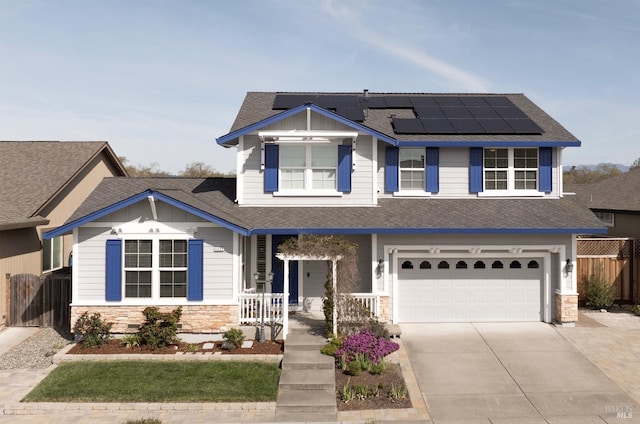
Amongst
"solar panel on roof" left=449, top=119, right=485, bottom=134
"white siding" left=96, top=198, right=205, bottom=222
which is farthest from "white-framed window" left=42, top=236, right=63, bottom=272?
"solar panel on roof" left=449, top=119, right=485, bottom=134

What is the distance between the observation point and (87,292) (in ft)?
41.4

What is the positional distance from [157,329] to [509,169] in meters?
12.0

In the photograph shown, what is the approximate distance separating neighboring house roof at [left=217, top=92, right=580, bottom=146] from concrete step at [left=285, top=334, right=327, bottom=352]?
646 centimetres

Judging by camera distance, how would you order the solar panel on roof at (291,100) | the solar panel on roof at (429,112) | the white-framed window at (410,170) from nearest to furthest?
1. the white-framed window at (410,170)
2. the solar panel on roof at (429,112)
3. the solar panel on roof at (291,100)

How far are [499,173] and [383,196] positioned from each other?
4.02 metres

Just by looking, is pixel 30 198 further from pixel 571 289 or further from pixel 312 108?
pixel 571 289

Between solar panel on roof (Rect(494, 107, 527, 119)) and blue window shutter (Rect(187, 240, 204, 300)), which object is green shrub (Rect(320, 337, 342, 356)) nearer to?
blue window shutter (Rect(187, 240, 204, 300))

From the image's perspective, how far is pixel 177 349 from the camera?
39.4 feet

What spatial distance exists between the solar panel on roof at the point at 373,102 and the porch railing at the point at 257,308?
28.8 feet

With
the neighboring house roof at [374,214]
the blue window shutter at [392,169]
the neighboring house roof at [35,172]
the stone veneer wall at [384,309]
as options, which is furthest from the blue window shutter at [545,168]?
the neighboring house roof at [35,172]

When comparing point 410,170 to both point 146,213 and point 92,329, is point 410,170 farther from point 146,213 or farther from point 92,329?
point 92,329

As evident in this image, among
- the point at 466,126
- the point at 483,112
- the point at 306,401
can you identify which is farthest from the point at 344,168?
the point at 306,401

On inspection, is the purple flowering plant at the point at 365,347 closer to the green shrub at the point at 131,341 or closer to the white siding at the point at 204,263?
the white siding at the point at 204,263

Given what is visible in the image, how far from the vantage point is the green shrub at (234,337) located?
11883 mm
